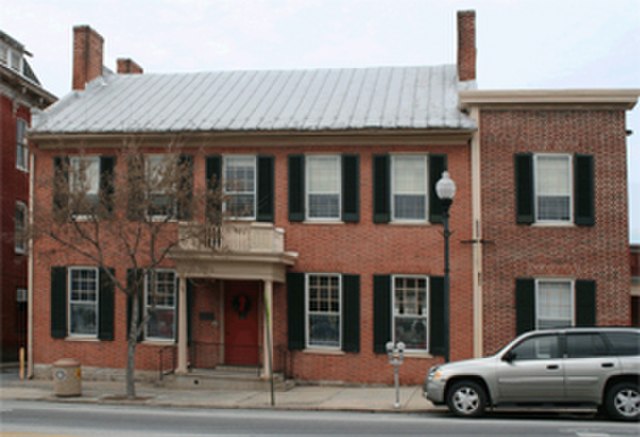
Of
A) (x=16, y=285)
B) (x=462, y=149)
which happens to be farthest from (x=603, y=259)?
(x=16, y=285)

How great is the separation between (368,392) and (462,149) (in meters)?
6.71

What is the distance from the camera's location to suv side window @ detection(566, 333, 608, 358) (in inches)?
589

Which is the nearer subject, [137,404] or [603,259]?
[137,404]

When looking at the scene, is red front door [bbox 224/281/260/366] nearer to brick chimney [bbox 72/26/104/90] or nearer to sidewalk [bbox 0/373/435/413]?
sidewalk [bbox 0/373/435/413]

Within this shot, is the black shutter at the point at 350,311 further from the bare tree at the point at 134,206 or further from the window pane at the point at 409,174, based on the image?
the bare tree at the point at 134,206

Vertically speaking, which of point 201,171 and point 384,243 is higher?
point 201,171

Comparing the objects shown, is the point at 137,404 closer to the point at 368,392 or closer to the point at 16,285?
the point at 368,392

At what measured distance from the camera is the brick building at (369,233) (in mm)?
20281

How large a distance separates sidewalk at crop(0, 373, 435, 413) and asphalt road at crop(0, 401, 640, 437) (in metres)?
0.68

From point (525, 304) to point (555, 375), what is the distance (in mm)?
5513

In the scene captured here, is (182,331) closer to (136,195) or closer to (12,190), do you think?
(136,195)

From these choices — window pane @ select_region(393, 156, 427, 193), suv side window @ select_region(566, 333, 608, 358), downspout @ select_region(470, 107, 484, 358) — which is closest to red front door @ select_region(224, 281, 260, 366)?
window pane @ select_region(393, 156, 427, 193)

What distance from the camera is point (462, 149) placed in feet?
68.3

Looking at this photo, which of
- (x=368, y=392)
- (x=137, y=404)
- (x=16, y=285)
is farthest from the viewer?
(x=16, y=285)
